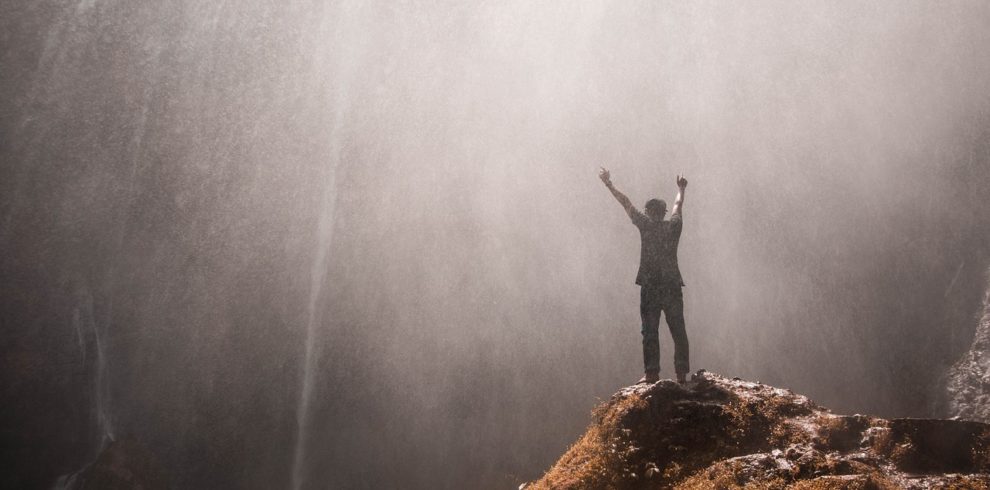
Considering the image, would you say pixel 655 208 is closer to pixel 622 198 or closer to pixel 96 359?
pixel 622 198

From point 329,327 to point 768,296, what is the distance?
18251 mm

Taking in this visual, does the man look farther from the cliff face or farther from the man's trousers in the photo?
the cliff face

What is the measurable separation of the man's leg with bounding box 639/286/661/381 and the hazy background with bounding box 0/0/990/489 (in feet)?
47.7

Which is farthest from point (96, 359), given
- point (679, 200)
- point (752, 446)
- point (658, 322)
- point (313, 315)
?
point (752, 446)

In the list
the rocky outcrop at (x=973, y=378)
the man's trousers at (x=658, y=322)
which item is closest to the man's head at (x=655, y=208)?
the man's trousers at (x=658, y=322)

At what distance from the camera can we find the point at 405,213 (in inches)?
963

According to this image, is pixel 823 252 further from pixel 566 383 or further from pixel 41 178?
pixel 41 178

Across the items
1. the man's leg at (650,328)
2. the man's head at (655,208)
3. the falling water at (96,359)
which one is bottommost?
the falling water at (96,359)

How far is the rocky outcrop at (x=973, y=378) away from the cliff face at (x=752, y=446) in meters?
11.1

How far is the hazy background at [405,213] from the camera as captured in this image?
19.9 m

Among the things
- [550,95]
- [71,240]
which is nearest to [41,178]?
[71,240]

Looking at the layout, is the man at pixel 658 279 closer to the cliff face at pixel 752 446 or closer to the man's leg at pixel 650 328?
the man's leg at pixel 650 328

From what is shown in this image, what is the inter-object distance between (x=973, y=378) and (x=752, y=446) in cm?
1283

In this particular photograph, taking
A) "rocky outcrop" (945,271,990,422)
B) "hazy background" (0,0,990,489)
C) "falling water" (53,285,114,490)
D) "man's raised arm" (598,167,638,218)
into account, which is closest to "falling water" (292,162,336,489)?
"hazy background" (0,0,990,489)
